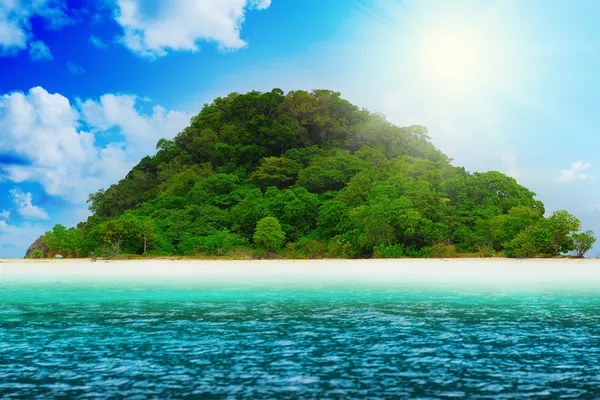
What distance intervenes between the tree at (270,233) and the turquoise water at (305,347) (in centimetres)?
3031

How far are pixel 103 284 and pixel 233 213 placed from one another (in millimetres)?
33124

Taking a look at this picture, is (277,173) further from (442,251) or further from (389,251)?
(442,251)

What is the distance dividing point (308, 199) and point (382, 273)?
26.0m

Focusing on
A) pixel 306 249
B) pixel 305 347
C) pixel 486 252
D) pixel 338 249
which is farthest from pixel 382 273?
pixel 305 347

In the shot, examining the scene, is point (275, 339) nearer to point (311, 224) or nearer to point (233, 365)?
point (233, 365)

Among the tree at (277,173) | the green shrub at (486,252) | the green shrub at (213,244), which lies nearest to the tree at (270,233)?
the green shrub at (213,244)

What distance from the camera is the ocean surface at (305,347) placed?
833 cm

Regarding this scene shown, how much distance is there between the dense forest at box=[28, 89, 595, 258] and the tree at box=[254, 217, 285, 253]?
0.14 m

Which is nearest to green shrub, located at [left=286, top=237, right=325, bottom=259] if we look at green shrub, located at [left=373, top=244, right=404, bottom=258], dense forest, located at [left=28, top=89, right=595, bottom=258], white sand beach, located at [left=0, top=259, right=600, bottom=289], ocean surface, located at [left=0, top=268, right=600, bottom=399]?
dense forest, located at [left=28, top=89, right=595, bottom=258]

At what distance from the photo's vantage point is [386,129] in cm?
8144

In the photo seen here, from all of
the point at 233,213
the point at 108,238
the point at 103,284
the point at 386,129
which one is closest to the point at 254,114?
the point at 386,129

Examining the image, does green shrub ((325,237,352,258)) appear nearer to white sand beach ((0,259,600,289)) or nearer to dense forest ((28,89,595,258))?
dense forest ((28,89,595,258))

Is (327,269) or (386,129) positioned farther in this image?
(386,129)

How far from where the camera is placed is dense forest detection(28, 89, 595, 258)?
46062mm
